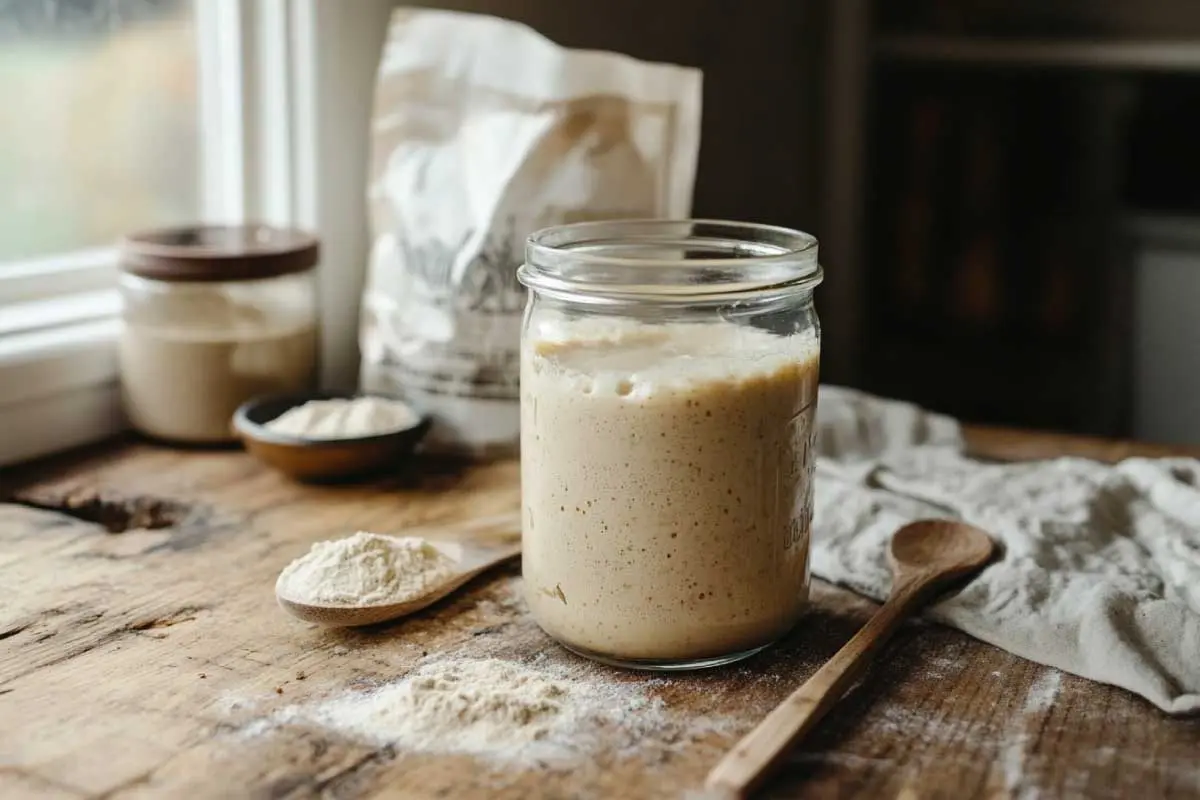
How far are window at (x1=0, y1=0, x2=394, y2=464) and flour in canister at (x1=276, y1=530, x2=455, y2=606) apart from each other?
0.43 m

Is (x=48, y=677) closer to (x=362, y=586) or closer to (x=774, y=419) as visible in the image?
(x=362, y=586)

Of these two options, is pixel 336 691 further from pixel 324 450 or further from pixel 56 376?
pixel 56 376

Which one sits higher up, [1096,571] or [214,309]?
[214,309]

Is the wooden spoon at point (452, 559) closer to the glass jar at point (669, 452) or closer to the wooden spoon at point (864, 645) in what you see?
the glass jar at point (669, 452)

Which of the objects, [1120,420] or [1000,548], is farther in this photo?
[1120,420]

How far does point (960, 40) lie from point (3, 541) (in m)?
1.65

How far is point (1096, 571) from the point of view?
0.87 m

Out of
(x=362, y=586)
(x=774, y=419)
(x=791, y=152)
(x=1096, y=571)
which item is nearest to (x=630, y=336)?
(x=774, y=419)

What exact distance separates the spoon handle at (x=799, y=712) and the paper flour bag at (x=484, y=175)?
1.49 feet

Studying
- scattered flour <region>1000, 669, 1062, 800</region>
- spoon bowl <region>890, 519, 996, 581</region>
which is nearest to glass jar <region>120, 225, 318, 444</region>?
spoon bowl <region>890, 519, 996, 581</region>

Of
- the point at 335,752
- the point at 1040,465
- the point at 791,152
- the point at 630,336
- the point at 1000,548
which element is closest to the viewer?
the point at 335,752

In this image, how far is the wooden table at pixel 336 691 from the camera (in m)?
0.62

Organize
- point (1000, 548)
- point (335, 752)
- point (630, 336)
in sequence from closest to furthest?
1. point (335, 752)
2. point (630, 336)
3. point (1000, 548)

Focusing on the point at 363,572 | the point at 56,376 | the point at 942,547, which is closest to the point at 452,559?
the point at 363,572
